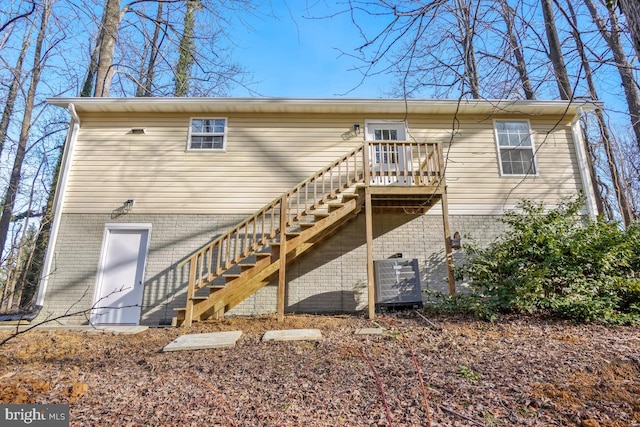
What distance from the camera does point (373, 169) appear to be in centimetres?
645

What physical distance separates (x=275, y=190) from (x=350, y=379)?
4953mm

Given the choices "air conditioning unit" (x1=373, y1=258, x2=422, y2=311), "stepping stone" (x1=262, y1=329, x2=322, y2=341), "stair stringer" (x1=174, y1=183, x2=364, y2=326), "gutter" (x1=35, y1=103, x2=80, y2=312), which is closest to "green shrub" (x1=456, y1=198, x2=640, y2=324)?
"air conditioning unit" (x1=373, y1=258, x2=422, y2=311)

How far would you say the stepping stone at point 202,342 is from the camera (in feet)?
13.2

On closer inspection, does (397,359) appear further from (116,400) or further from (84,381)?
(84,381)

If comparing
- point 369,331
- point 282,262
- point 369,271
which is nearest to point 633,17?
point 369,331

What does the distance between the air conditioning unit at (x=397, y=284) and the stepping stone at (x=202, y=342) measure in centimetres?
275

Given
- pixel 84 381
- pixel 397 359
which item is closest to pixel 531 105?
pixel 397 359

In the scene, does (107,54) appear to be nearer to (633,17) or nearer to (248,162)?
(248,162)

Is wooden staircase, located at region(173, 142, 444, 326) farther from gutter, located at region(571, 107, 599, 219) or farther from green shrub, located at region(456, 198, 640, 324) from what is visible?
gutter, located at region(571, 107, 599, 219)

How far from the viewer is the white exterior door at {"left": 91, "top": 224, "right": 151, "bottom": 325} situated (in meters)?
6.50

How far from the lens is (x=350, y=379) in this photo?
2.92m

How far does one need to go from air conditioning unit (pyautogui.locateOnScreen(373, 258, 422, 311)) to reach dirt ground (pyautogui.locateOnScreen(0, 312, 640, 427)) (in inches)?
51.6

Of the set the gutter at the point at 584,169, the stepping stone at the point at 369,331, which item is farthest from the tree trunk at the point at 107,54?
the gutter at the point at 584,169

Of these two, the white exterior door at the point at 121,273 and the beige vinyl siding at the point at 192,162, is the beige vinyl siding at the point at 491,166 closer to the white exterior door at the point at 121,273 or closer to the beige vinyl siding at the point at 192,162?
the beige vinyl siding at the point at 192,162
